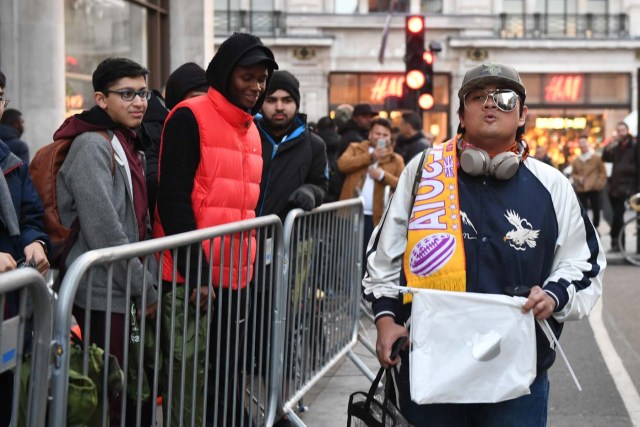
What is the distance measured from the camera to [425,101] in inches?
577

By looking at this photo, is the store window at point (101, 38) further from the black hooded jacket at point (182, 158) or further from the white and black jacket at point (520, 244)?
the white and black jacket at point (520, 244)

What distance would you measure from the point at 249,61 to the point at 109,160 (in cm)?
80

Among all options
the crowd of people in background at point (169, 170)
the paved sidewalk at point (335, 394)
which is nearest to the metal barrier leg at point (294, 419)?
the paved sidewalk at point (335, 394)

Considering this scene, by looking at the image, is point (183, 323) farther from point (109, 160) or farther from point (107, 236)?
point (109, 160)

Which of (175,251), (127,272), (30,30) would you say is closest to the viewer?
(127,272)

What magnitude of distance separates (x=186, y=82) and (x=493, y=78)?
8.71 feet

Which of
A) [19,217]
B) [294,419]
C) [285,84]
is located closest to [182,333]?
[19,217]

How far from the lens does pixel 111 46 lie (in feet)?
39.0

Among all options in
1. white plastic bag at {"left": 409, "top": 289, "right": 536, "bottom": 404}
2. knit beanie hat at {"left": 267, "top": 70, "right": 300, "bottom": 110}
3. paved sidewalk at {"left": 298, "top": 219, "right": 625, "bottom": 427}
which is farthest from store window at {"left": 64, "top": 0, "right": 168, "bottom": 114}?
white plastic bag at {"left": 409, "top": 289, "right": 536, "bottom": 404}

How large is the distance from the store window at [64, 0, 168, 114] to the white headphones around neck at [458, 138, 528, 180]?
25.7ft

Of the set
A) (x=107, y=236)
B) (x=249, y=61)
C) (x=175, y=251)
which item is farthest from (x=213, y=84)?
(x=175, y=251)

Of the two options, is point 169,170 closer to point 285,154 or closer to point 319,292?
point 285,154

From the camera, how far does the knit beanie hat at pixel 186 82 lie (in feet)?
19.3

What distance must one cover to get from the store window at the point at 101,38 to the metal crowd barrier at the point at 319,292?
476 cm
